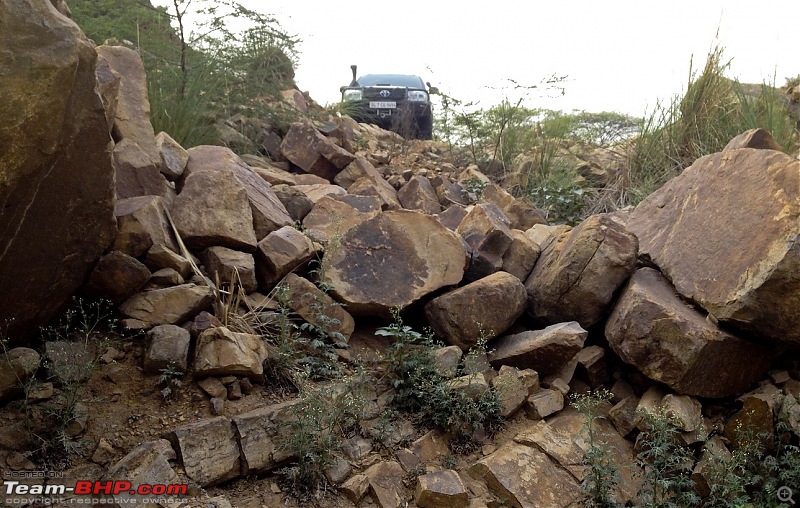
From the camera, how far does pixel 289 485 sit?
2.88m

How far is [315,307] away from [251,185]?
1197 millimetres

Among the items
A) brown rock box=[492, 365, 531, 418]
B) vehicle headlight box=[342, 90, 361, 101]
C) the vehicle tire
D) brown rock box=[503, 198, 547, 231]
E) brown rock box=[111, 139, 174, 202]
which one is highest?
vehicle headlight box=[342, 90, 361, 101]

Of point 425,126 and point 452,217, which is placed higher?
point 425,126

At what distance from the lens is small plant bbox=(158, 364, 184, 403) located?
299cm

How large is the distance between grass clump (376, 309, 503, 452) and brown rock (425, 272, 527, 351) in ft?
0.83

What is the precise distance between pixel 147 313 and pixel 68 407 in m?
0.61

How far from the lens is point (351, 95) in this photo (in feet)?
37.4

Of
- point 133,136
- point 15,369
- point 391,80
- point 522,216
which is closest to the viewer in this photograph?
point 15,369

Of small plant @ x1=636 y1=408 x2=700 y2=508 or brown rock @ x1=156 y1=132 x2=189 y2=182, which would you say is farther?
brown rock @ x1=156 y1=132 x2=189 y2=182

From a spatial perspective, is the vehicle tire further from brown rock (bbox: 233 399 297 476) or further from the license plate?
brown rock (bbox: 233 399 297 476)

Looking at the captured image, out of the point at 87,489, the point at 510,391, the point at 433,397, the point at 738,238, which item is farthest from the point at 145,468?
the point at 738,238

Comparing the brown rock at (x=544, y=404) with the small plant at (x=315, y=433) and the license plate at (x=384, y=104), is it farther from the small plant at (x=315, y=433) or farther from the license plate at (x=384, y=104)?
the license plate at (x=384, y=104)

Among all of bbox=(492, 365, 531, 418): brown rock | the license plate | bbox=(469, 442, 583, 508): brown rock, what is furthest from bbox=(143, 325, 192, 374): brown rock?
the license plate

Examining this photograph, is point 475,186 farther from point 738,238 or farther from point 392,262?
point 738,238
